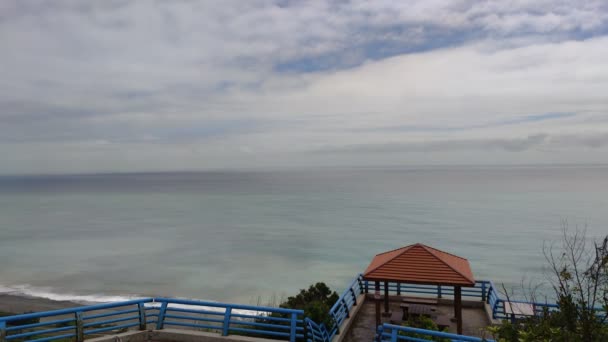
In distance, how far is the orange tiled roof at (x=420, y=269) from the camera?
11633mm

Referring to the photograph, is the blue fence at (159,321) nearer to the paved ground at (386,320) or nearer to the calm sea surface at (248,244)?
the paved ground at (386,320)

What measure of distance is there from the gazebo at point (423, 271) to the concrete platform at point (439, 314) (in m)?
1.12

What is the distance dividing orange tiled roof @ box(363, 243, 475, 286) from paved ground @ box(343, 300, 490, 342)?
5.16ft

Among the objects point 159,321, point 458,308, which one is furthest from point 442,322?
point 159,321

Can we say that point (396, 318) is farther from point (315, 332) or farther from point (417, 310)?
point (315, 332)

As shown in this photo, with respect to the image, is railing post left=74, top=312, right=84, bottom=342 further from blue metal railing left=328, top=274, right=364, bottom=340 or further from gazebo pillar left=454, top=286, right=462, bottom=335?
gazebo pillar left=454, top=286, right=462, bottom=335

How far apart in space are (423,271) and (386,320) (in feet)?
7.09

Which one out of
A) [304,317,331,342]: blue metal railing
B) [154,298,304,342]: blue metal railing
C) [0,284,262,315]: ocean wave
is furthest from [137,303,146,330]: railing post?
[0,284,262,315]: ocean wave

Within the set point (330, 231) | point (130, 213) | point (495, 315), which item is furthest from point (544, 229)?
point (130, 213)

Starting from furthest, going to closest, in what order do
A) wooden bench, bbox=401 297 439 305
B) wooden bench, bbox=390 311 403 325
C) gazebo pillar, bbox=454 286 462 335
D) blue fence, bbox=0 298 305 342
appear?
1. wooden bench, bbox=401 297 439 305
2. wooden bench, bbox=390 311 403 325
3. gazebo pillar, bbox=454 286 462 335
4. blue fence, bbox=0 298 305 342

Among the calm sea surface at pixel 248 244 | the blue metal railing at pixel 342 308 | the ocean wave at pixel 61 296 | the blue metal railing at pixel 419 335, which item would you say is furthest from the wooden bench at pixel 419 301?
the ocean wave at pixel 61 296

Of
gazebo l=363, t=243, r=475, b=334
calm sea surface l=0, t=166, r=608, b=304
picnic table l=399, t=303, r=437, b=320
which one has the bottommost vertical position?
picnic table l=399, t=303, r=437, b=320

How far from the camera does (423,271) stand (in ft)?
39.0

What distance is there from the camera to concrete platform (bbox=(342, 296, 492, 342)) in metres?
12.0
